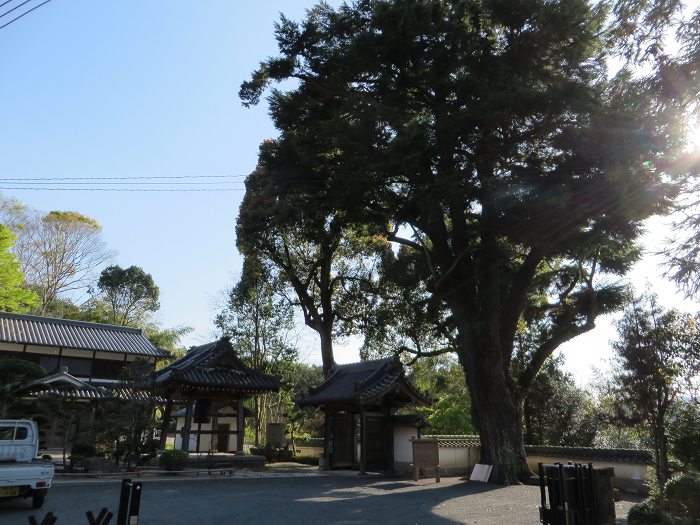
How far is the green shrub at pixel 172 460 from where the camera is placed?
56.1 ft

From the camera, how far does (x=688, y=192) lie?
27.7 feet

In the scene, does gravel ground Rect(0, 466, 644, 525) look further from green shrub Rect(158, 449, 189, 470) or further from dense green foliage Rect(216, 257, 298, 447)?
dense green foliage Rect(216, 257, 298, 447)

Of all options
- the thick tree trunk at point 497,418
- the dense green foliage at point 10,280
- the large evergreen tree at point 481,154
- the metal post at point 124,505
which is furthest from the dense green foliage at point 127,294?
the metal post at point 124,505

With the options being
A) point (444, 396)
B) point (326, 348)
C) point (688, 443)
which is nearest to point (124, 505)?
point (688, 443)

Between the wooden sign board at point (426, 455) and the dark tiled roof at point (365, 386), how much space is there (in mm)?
2382

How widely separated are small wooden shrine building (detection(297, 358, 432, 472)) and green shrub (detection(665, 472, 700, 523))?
38.7 ft

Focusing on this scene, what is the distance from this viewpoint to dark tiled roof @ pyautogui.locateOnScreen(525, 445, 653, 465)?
1683cm

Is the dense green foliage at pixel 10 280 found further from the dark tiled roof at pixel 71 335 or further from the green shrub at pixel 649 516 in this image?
the green shrub at pixel 649 516

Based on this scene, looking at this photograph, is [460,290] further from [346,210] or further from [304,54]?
[304,54]

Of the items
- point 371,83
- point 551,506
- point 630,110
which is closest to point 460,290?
point 371,83

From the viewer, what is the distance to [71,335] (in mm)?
27781

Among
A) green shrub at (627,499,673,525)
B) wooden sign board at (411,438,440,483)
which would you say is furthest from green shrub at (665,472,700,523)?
wooden sign board at (411,438,440,483)

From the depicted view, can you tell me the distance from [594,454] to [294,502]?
12.5m

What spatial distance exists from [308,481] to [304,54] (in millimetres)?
14030
